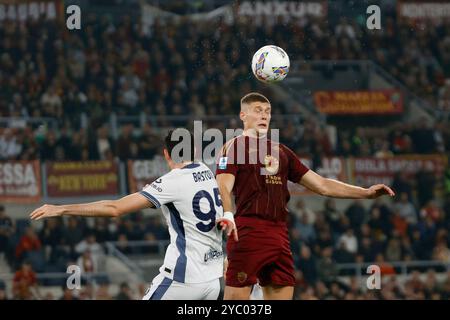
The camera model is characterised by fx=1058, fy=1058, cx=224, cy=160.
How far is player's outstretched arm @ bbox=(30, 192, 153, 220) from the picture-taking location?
324 inches

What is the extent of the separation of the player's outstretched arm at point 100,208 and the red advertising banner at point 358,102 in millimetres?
16806

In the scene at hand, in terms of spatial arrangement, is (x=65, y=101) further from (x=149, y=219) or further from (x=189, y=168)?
(x=189, y=168)

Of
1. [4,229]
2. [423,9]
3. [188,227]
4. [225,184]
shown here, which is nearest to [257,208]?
[225,184]

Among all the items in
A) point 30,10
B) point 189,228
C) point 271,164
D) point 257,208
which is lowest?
point 189,228

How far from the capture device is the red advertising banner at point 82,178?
21.4m

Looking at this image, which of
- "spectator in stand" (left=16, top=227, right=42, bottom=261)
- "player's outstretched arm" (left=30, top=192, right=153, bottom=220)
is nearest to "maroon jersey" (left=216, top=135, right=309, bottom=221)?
"player's outstretched arm" (left=30, top=192, right=153, bottom=220)

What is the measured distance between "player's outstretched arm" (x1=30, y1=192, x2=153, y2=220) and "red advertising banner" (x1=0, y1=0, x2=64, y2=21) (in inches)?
669

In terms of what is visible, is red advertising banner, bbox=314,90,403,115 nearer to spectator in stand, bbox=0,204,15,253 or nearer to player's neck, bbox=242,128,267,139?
spectator in stand, bbox=0,204,15,253

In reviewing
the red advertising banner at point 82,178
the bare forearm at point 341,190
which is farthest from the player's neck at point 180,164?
the red advertising banner at point 82,178

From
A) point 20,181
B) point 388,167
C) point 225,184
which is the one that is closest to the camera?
point 225,184

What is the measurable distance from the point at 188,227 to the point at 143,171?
42.9ft

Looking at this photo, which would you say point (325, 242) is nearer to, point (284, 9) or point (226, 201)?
point (284, 9)

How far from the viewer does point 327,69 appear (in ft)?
86.3

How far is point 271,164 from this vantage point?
9672mm
